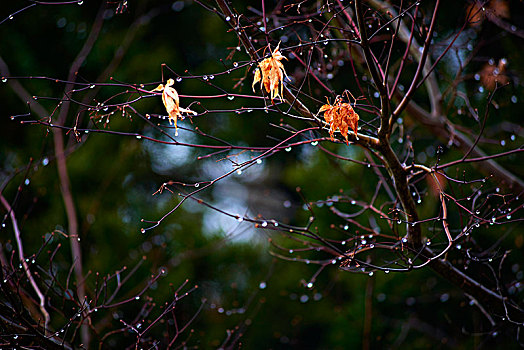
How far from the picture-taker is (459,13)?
2891mm

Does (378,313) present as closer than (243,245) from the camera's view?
Yes

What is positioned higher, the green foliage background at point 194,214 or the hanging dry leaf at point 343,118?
the hanging dry leaf at point 343,118

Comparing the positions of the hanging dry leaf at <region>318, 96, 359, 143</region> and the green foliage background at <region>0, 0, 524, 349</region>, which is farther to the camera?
the green foliage background at <region>0, 0, 524, 349</region>

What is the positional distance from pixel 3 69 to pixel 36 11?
0.85 meters

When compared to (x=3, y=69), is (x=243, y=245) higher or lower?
lower

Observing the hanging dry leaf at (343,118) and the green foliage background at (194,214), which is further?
the green foliage background at (194,214)

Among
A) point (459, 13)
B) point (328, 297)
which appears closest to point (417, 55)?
point (459, 13)

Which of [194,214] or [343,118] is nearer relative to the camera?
[343,118]

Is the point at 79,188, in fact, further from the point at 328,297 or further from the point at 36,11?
the point at 328,297

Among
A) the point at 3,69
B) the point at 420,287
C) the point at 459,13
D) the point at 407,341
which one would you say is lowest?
the point at 407,341

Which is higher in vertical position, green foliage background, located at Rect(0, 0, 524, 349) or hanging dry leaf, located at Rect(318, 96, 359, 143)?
hanging dry leaf, located at Rect(318, 96, 359, 143)

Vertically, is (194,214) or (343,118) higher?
(343,118)

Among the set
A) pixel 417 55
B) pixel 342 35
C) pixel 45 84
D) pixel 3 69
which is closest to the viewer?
pixel 342 35

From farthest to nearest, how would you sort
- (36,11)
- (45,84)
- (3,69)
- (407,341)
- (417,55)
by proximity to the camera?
(36,11) < (45,84) < (407,341) < (3,69) < (417,55)
